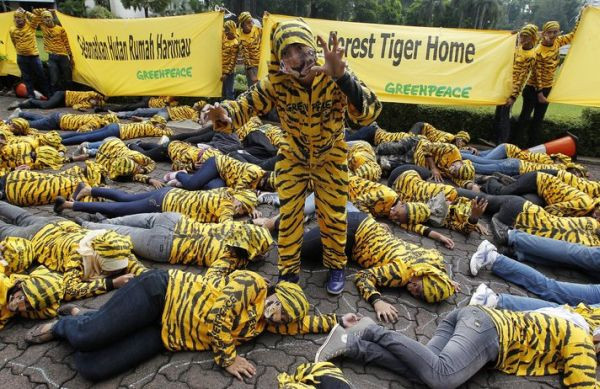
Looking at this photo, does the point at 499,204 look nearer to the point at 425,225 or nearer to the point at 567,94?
the point at 425,225

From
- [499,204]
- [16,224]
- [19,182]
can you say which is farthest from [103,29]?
[499,204]

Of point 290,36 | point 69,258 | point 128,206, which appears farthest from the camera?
point 128,206

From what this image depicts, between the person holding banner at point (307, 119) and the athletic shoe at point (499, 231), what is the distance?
6.90 feet

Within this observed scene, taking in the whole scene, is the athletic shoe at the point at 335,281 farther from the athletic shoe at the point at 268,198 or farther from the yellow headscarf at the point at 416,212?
the athletic shoe at the point at 268,198

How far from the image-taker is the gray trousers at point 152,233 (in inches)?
149

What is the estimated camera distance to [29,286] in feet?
9.77

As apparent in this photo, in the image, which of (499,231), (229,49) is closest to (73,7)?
(229,49)

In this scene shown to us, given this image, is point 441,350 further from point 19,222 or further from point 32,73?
point 32,73

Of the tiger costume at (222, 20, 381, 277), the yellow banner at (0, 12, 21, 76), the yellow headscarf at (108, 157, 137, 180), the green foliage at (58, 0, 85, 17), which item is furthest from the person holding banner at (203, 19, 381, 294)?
the green foliage at (58, 0, 85, 17)

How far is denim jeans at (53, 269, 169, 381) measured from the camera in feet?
8.45

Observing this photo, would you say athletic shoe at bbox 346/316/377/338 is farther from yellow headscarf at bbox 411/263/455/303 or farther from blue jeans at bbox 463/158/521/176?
blue jeans at bbox 463/158/521/176

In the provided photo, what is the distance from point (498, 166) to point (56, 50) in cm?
1106

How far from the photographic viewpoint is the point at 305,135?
9.70 feet

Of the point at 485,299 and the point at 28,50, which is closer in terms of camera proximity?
the point at 485,299
